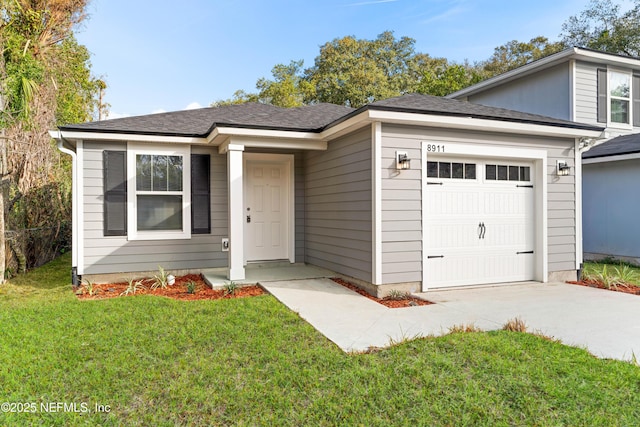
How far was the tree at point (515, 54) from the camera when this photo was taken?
2334 cm

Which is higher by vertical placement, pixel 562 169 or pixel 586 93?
pixel 586 93

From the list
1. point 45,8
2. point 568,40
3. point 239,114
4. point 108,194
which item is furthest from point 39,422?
point 568,40

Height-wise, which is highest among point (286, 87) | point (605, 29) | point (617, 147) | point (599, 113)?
point (605, 29)

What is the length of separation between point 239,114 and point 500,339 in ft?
21.1

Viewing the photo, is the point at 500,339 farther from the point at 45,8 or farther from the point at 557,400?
the point at 45,8

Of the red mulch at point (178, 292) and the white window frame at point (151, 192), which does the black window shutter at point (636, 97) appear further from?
the white window frame at point (151, 192)

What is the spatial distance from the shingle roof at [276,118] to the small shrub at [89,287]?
2.53 meters

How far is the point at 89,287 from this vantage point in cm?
624

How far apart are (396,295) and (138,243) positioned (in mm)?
4589

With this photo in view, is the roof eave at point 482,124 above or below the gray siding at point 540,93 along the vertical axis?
below

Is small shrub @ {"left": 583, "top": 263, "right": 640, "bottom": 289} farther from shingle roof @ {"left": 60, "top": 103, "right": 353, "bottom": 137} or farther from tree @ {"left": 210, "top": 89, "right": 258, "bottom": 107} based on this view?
tree @ {"left": 210, "top": 89, "right": 258, "bottom": 107}

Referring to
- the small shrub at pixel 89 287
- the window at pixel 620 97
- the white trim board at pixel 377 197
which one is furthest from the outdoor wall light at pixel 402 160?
the window at pixel 620 97

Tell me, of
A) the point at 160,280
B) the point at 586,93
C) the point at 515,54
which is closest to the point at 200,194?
the point at 160,280

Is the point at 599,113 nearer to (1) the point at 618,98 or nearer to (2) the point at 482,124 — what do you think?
(1) the point at 618,98
